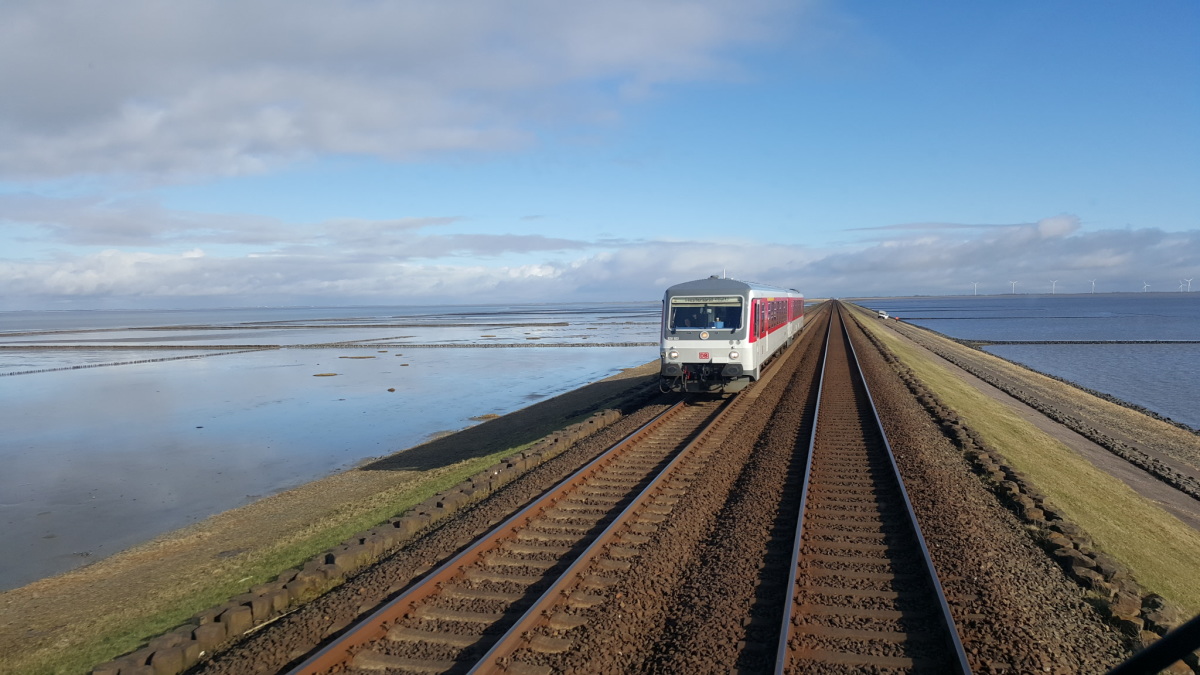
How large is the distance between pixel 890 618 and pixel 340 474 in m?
13.6

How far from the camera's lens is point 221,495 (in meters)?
15.6

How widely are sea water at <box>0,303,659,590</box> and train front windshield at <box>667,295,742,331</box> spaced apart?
8399 millimetres

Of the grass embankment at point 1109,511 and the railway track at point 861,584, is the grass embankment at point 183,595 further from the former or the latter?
the grass embankment at point 1109,511

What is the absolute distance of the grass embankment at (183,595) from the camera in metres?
7.20

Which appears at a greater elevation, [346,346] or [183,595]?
[346,346]

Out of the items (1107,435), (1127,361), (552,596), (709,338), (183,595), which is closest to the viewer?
(552,596)

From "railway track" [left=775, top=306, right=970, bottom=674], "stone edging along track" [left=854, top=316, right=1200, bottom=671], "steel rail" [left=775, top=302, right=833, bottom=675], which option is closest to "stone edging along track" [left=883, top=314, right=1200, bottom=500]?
"stone edging along track" [left=854, top=316, right=1200, bottom=671]

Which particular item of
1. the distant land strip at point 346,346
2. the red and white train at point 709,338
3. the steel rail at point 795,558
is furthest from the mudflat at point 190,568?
the distant land strip at point 346,346

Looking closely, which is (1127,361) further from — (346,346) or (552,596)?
(346,346)

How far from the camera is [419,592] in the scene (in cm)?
673

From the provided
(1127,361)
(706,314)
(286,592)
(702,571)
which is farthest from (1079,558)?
(1127,361)

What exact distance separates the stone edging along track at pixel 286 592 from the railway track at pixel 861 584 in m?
4.78

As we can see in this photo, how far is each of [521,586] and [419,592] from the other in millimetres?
1006

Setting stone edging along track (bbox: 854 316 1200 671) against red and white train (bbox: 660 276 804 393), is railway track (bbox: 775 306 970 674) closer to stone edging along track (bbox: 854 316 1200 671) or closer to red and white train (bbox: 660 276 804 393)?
stone edging along track (bbox: 854 316 1200 671)
